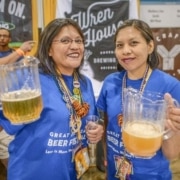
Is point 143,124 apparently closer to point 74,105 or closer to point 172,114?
point 172,114

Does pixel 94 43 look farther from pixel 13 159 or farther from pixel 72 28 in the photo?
pixel 13 159

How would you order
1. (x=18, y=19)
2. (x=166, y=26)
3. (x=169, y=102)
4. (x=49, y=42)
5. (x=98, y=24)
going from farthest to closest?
(x=166, y=26) → (x=98, y=24) → (x=18, y=19) → (x=49, y=42) → (x=169, y=102)

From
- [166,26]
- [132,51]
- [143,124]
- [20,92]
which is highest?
[166,26]

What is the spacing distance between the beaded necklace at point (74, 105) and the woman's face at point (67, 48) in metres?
0.07

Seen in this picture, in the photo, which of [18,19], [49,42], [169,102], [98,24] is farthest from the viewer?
[98,24]

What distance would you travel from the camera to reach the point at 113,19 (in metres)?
2.81

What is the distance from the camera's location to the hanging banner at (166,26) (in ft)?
9.61

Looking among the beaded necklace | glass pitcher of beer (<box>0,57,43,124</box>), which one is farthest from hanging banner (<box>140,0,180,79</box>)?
glass pitcher of beer (<box>0,57,43,124</box>)

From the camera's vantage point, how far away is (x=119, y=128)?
117cm

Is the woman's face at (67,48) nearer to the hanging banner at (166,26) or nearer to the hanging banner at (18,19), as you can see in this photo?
the hanging banner at (18,19)

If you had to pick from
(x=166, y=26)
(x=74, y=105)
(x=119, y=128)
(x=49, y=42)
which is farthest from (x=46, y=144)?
(x=166, y=26)

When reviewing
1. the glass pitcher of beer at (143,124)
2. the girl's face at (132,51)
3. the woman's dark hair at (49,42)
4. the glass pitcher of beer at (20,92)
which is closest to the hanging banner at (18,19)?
the woman's dark hair at (49,42)

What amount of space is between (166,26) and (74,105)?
2.21m

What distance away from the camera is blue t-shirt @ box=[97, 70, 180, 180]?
1126 millimetres
